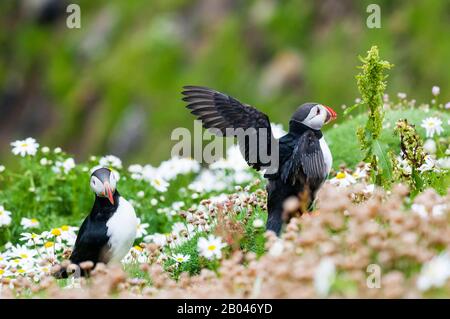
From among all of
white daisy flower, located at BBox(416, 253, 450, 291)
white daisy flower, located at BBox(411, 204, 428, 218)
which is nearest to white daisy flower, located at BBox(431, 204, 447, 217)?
white daisy flower, located at BBox(411, 204, 428, 218)

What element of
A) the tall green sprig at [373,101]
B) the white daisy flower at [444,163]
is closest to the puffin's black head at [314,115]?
the tall green sprig at [373,101]

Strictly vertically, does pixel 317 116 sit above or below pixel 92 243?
above

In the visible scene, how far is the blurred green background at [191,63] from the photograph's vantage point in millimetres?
12578

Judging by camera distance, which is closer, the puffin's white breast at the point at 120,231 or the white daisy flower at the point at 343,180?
the puffin's white breast at the point at 120,231

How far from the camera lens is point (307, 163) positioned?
202 inches

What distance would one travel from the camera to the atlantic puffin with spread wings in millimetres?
5164

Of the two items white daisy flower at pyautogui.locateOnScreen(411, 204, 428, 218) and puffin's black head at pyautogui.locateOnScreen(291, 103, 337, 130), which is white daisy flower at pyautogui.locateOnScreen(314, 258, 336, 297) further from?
puffin's black head at pyautogui.locateOnScreen(291, 103, 337, 130)

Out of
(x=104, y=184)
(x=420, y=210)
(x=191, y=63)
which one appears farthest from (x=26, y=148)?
(x=191, y=63)

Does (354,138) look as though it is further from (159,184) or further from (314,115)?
(314,115)

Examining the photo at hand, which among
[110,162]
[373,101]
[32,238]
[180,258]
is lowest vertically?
[180,258]

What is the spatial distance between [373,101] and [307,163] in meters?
0.65

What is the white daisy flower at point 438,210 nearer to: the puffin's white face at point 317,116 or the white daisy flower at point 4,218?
the puffin's white face at point 317,116

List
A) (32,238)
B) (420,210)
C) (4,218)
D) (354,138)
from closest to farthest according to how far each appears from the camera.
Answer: (420,210)
(32,238)
(4,218)
(354,138)

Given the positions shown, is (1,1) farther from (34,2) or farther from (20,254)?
(20,254)
